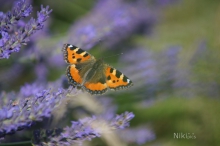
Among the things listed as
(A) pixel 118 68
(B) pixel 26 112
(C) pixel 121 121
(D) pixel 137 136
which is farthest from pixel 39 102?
(A) pixel 118 68

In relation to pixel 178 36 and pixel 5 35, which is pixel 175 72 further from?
pixel 5 35

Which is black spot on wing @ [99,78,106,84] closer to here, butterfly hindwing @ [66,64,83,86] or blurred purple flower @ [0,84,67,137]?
butterfly hindwing @ [66,64,83,86]

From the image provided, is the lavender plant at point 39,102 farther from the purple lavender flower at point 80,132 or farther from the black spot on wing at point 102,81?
the black spot on wing at point 102,81

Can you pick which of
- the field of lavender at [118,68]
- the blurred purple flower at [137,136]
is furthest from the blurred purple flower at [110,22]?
the blurred purple flower at [137,136]

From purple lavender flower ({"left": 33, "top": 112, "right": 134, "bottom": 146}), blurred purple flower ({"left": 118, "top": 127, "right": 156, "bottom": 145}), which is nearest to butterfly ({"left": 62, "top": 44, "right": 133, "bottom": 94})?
purple lavender flower ({"left": 33, "top": 112, "right": 134, "bottom": 146})

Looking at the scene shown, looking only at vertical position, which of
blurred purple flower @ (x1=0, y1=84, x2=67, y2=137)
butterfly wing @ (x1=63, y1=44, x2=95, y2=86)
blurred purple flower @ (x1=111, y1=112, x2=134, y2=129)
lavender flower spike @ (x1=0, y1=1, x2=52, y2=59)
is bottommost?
blurred purple flower @ (x1=0, y1=84, x2=67, y2=137)

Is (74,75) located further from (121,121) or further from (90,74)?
(121,121)
